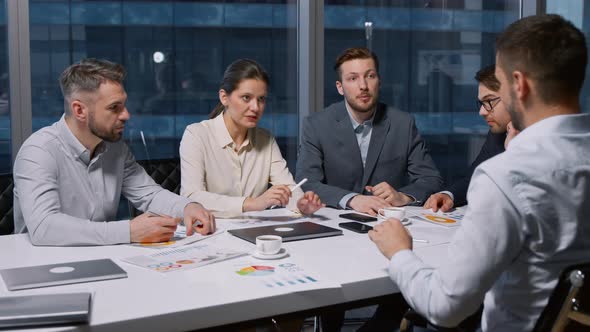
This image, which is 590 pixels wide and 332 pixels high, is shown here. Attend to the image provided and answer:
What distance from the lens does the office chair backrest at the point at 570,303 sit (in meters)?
1.20

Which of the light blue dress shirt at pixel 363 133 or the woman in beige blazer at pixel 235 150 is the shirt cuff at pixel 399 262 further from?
the light blue dress shirt at pixel 363 133

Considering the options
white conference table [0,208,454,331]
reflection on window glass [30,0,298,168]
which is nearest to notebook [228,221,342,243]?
white conference table [0,208,454,331]

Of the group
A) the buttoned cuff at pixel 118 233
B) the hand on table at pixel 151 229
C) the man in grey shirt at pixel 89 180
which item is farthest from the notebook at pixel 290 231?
the buttoned cuff at pixel 118 233

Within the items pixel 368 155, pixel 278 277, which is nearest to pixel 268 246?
pixel 278 277

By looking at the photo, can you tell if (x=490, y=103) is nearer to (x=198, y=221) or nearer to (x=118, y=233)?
(x=198, y=221)

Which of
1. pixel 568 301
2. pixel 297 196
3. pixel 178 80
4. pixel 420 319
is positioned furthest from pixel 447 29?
pixel 568 301

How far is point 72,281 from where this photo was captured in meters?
1.63

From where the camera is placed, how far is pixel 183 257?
1877 mm

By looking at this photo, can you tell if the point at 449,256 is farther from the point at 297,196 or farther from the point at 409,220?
the point at 297,196

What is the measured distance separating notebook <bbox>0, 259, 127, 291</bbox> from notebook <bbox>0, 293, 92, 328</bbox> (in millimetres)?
148

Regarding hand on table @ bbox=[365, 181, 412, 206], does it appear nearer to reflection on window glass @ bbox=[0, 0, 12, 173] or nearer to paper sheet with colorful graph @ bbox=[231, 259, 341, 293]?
paper sheet with colorful graph @ bbox=[231, 259, 341, 293]

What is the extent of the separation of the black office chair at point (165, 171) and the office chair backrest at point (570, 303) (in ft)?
7.03

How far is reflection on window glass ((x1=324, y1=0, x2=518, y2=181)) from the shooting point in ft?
16.1

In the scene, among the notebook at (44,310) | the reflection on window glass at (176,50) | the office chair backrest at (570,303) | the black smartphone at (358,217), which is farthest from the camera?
the reflection on window glass at (176,50)
